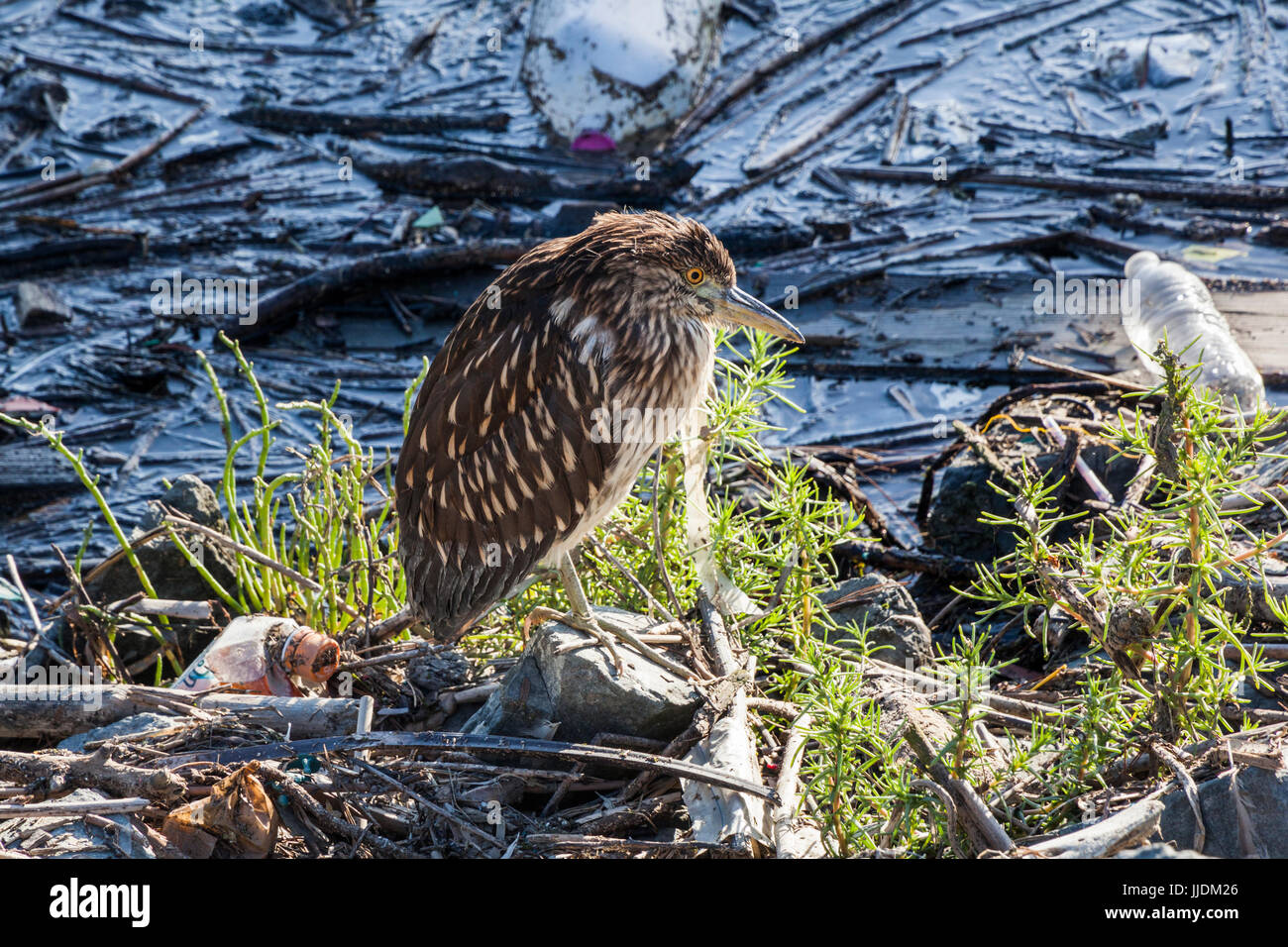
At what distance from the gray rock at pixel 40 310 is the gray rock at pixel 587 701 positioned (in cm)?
632

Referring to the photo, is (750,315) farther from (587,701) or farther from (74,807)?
(74,807)

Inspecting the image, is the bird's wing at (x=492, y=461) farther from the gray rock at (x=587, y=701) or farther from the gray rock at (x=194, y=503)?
the gray rock at (x=194, y=503)

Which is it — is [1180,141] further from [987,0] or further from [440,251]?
[440,251]

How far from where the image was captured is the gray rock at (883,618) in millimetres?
4434

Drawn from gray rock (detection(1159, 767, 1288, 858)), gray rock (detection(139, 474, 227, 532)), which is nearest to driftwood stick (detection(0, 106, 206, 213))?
gray rock (detection(139, 474, 227, 532))

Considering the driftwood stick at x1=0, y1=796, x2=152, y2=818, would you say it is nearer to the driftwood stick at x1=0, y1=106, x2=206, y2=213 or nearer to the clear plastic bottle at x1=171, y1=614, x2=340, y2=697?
the clear plastic bottle at x1=171, y1=614, x2=340, y2=697

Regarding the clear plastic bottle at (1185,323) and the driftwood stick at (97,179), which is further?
the driftwood stick at (97,179)

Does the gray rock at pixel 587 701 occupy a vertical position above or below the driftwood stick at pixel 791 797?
above

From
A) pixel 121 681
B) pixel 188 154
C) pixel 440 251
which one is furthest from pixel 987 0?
pixel 121 681

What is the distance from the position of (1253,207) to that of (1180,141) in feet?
4.12

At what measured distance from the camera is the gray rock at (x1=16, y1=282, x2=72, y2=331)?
28.2ft

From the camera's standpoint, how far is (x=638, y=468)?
14.2ft

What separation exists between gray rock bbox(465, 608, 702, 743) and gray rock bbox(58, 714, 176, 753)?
3.90 ft

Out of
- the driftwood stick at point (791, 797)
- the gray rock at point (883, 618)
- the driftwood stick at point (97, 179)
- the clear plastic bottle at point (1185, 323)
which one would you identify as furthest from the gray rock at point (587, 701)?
the driftwood stick at point (97, 179)
